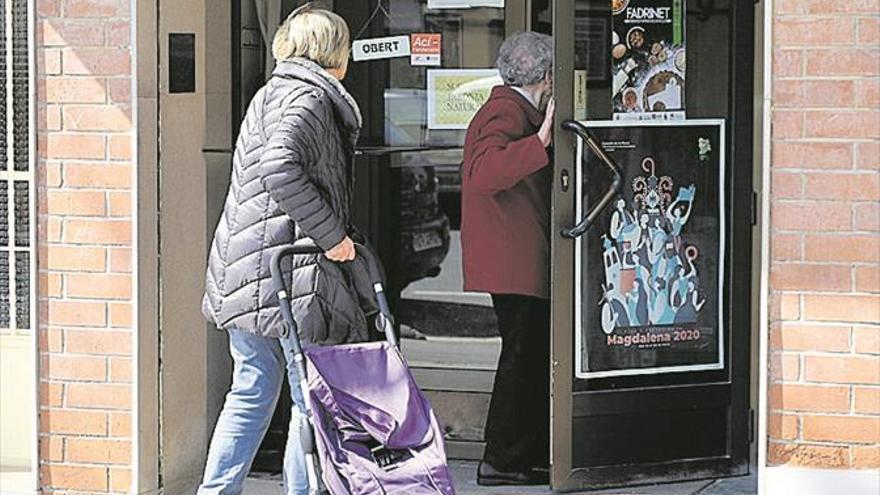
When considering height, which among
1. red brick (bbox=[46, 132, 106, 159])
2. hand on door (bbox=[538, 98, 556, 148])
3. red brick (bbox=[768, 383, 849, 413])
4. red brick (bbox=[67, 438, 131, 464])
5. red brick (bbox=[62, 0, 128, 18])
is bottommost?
red brick (bbox=[67, 438, 131, 464])

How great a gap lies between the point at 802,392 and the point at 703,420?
1155 mm

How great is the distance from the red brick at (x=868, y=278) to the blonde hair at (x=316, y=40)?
1874 mm

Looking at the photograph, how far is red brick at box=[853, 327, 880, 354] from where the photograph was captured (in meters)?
5.75

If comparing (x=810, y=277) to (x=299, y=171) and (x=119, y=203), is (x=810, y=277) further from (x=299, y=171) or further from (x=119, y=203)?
(x=119, y=203)

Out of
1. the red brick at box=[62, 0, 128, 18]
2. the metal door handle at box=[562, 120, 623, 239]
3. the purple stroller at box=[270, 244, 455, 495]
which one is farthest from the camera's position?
the metal door handle at box=[562, 120, 623, 239]

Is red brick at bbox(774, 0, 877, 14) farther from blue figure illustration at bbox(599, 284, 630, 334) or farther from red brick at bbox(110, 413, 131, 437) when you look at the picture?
red brick at bbox(110, 413, 131, 437)

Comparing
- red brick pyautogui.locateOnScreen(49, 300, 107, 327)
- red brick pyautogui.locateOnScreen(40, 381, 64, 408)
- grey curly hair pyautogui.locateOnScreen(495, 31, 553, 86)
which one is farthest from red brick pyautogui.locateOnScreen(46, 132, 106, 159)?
grey curly hair pyautogui.locateOnScreen(495, 31, 553, 86)

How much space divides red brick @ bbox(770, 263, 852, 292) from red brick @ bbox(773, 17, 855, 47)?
2.42 feet

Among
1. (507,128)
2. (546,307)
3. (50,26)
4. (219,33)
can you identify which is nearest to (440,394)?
(546,307)

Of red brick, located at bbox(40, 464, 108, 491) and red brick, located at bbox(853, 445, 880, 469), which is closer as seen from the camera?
red brick, located at bbox(853, 445, 880, 469)

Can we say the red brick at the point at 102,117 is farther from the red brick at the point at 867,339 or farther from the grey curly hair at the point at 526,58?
the red brick at the point at 867,339

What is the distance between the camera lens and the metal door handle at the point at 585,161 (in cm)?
666

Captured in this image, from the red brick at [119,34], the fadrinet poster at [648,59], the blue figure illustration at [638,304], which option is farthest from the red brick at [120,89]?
the blue figure illustration at [638,304]

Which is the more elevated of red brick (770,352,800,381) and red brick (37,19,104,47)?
red brick (37,19,104,47)
